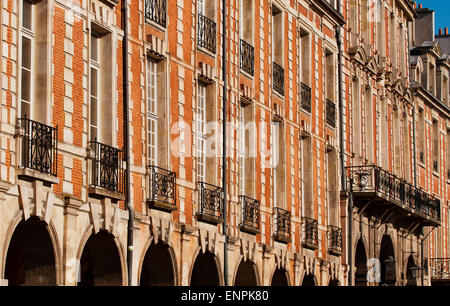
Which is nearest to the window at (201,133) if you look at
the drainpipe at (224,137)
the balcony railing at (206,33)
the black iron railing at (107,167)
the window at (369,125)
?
the drainpipe at (224,137)

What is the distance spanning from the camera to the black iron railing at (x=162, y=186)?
20531 mm

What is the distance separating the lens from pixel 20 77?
16438mm

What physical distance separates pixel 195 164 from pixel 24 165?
6.92 meters

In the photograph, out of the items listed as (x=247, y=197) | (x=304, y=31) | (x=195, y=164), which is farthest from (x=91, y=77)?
(x=304, y=31)

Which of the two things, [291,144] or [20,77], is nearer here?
[20,77]

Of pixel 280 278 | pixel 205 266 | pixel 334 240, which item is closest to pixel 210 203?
pixel 205 266

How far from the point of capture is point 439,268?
4503cm

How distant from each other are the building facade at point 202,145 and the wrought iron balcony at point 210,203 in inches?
1.8

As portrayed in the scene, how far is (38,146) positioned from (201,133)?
722 centimetres

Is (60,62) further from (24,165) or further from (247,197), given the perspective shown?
(247,197)

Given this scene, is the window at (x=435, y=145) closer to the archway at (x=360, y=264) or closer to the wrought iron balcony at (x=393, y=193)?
the wrought iron balcony at (x=393, y=193)

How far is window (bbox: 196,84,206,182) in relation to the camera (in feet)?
76.4

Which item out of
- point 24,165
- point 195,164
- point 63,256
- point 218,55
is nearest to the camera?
point 24,165

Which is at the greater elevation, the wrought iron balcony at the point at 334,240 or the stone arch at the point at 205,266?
the wrought iron balcony at the point at 334,240
